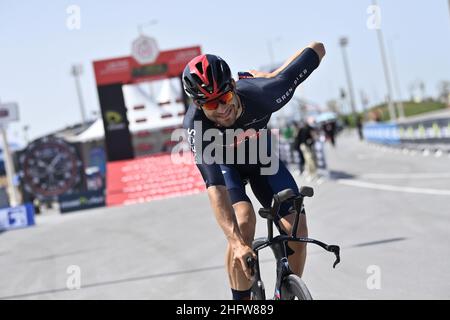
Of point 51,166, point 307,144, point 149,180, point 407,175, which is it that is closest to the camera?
point 407,175

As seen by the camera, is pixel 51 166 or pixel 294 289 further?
pixel 51 166

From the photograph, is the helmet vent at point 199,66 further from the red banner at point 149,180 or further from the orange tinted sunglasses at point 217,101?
the red banner at point 149,180

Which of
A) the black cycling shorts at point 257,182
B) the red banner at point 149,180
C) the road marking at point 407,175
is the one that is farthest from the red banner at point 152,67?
the black cycling shorts at point 257,182

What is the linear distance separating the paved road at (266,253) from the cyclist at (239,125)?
2.17m

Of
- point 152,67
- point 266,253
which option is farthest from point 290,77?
point 152,67

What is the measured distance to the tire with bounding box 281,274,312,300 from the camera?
153 inches

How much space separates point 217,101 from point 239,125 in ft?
1.43

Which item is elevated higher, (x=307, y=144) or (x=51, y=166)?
(x=51, y=166)

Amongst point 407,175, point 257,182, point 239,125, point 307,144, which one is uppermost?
point 239,125

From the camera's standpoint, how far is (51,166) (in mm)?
34188

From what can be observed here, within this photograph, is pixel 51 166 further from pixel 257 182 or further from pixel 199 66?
pixel 199 66

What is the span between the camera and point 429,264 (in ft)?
25.6

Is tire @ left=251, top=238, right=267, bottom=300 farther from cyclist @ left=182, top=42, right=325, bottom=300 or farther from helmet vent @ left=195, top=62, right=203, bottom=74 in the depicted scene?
helmet vent @ left=195, top=62, right=203, bottom=74
